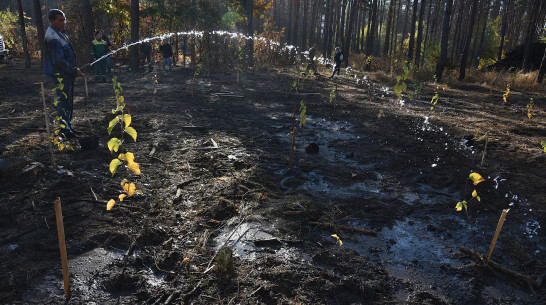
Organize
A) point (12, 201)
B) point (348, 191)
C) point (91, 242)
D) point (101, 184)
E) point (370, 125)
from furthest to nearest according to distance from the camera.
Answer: point (370, 125) < point (348, 191) < point (101, 184) < point (12, 201) < point (91, 242)

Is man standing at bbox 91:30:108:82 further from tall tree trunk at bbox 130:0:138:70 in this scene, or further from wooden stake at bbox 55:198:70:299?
wooden stake at bbox 55:198:70:299

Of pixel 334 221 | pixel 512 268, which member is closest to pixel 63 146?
pixel 334 221

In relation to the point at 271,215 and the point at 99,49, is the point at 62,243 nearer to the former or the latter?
the point at 271,215

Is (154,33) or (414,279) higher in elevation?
(154,33)

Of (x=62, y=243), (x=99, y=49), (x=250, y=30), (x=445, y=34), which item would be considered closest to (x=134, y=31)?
(x=99, y=49)

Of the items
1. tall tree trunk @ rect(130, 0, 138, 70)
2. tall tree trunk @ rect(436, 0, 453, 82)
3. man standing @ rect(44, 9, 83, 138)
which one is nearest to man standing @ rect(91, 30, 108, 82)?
tall tree trunk @ rect(130, 0, 138, 70)

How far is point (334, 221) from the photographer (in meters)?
3.49

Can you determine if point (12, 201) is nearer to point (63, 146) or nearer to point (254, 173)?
point (63, 146)

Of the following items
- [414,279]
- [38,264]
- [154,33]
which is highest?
[154,33]

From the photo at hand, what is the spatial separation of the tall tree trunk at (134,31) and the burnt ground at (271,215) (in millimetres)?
8795

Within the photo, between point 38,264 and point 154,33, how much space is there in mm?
18827

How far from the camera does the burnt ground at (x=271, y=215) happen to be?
8.25 ft

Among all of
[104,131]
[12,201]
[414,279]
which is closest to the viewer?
[414,279]

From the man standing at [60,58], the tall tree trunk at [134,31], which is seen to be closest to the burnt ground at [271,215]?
the man standing at [60,58]
